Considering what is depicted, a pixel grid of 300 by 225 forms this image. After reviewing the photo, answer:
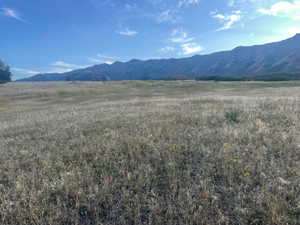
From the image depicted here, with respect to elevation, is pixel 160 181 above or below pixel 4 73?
below

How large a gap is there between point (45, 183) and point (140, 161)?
1.80 m

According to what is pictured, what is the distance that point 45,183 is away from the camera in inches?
112

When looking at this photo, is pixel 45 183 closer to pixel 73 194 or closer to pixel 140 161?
pixel 73 194

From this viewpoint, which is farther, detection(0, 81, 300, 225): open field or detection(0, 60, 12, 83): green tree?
detection(0, 60, 12, 83): green tree

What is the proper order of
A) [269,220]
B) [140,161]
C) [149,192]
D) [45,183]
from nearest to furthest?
[269,220], [149,192], [45,183], [140,161]

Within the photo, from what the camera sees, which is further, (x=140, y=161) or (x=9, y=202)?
(x=140, y=161)

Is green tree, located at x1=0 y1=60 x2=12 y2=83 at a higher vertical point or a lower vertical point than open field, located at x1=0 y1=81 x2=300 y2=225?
higher

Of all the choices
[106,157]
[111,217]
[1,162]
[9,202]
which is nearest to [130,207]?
[111,217]

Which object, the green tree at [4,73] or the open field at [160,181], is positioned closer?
the open field at [160,181]

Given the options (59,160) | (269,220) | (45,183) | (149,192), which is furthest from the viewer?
(59,160)

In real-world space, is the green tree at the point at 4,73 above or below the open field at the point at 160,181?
above

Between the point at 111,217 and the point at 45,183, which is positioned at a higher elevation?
the point at 45,183

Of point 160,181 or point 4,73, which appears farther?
point 4,73

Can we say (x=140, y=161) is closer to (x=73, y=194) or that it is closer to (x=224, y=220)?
(x=73, y=194)
